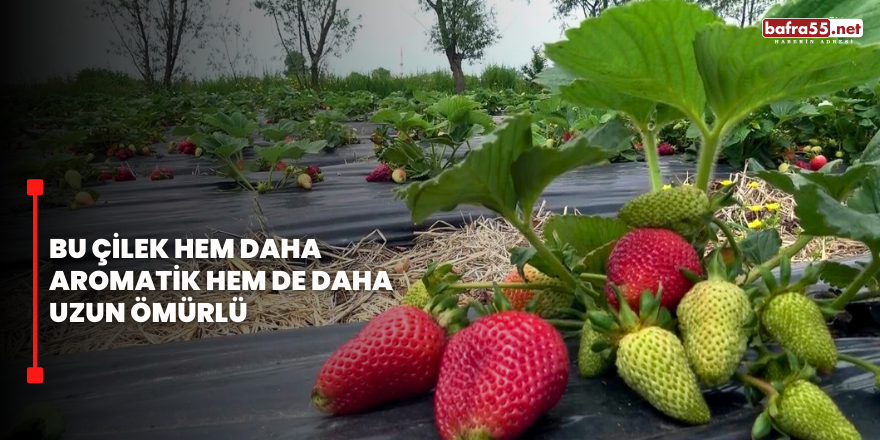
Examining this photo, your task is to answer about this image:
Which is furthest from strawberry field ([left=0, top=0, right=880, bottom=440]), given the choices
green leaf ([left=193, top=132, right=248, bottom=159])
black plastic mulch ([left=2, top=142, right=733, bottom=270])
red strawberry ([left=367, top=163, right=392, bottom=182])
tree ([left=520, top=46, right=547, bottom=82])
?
tree ([left=520, top=46, right=547, bottom=82])

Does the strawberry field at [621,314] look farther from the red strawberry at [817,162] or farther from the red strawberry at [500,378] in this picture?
the red strawberry at [817,162]

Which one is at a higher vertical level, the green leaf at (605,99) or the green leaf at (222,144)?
the green leaf at (605,99)

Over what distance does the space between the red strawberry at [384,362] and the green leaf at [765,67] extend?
517mm

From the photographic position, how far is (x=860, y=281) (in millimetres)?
921

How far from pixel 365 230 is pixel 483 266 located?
0.63 m

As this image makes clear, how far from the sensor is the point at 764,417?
0.82 m

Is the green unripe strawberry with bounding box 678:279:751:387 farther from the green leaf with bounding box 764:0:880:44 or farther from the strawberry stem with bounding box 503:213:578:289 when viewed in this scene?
the green leaf with bounding box 764:0:880:44

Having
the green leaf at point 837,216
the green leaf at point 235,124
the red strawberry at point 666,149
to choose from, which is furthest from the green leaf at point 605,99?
the red strawberry at point 666,149

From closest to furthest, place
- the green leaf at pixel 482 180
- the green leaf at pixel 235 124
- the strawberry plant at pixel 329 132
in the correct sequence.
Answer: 1. the green leaf at pixel 482 180
2. the green leaf at pixel 235 124
3. the strawberry plant at pixel 329 132

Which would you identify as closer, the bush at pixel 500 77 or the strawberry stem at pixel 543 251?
the strawberry stem at pixel 543 251

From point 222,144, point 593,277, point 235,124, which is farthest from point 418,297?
point 235,124

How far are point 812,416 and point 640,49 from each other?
0.50 metres

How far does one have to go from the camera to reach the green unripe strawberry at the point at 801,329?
0.85 m

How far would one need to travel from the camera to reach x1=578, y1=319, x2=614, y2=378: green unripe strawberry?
93cm
